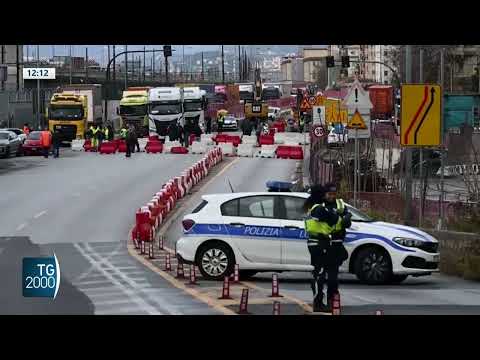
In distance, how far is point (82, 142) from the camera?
42750 mm

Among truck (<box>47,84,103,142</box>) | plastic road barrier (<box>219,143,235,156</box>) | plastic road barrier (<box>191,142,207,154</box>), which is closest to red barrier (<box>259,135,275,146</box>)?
plastic road barrier (<box>219,143,235,156</box>)

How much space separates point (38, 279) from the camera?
40.7 ft

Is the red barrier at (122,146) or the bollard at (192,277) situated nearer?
the bollard at (192,277)

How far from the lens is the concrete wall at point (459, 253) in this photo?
16750 millimetres

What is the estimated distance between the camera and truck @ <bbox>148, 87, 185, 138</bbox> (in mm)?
45531

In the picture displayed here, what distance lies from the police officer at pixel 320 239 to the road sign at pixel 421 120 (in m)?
4.66

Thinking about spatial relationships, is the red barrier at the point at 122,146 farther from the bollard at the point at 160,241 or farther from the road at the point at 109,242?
the bollard at the point at 160,241

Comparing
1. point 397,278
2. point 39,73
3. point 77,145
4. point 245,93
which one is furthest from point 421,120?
point 77,145

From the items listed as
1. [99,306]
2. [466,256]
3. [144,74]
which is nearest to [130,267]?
[99,306]

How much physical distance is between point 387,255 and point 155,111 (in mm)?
32337

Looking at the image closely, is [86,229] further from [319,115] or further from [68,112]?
[68,112]

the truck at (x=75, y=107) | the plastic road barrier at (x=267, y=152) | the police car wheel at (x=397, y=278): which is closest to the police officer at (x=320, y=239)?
the police car wheel at (x=397, y=278)

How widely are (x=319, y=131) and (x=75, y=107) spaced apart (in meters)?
29.8
